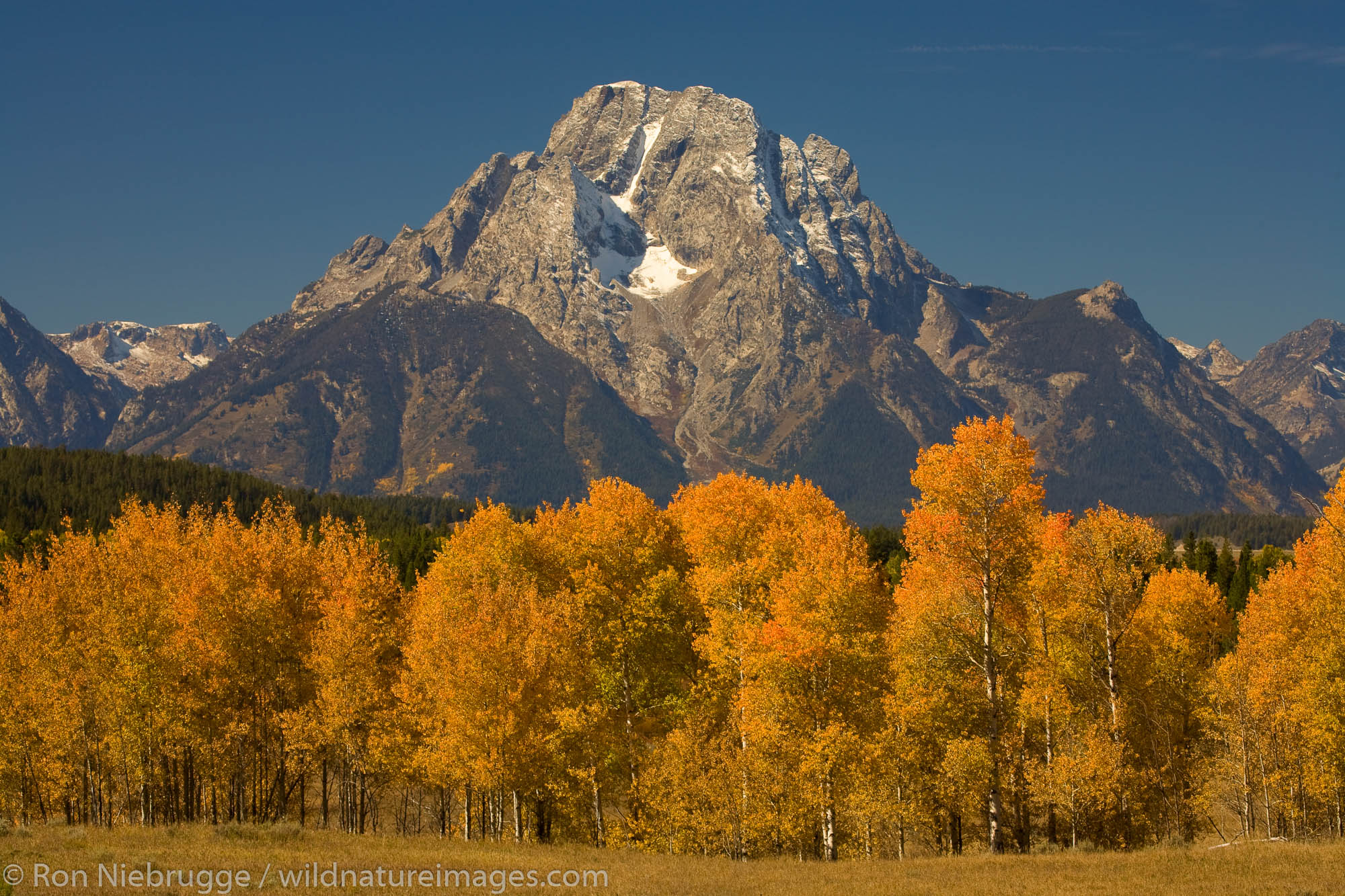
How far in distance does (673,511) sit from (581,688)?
52.2ft

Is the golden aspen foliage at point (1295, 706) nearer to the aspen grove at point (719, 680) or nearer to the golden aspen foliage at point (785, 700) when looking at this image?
the aspen grove at point (719, 680)

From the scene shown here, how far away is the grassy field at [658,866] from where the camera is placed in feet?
104

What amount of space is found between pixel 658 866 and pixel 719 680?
41.4 ft

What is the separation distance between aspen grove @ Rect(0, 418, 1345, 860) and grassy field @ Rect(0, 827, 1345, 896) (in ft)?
11.6

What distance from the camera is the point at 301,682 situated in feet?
172

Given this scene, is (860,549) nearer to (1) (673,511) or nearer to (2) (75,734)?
(1) (673,511)

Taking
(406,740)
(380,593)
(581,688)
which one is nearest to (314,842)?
(406,740)

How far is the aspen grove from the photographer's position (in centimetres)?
4019

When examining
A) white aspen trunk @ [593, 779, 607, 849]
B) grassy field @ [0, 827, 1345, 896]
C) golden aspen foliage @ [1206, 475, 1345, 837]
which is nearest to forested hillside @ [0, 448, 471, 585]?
white aspen trunk @ [593, 779, 607, 849]

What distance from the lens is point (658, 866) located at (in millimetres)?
38125

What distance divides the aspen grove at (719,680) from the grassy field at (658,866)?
353 centimetres

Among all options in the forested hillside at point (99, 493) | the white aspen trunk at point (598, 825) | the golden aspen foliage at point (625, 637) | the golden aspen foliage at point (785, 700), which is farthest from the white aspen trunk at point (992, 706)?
the forested hillside at point (99, 493)

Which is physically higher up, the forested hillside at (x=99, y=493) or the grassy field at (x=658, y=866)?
the forested hillside at (x=99, y=493)

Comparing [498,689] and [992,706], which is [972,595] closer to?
[992,706]
